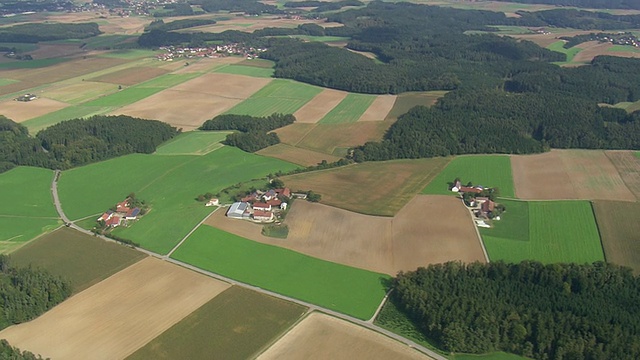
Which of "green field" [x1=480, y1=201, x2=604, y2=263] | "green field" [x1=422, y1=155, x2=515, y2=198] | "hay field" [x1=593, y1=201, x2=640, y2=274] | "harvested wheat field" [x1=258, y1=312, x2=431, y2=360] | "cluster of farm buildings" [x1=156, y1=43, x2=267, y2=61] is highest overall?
"cluster of farm buildings" [x1=156, y1=43, x2=267, y2=61]

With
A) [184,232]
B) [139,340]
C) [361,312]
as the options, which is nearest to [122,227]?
[184,232]

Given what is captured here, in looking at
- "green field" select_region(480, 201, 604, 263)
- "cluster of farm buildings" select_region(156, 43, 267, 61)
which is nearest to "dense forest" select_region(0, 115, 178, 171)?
"green field" select_region(480, 201, 604, 263)

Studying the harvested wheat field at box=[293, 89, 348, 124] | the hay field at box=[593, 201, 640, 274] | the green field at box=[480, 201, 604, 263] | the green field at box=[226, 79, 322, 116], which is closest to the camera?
the hay field at box=[593, 201, 640, 274]

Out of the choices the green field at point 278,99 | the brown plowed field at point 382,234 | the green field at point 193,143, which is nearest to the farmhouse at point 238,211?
the brown plowed field at point 382,234

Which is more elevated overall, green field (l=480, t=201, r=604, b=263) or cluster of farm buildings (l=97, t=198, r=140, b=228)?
green field (l=480, t=201, r=604, b=263)

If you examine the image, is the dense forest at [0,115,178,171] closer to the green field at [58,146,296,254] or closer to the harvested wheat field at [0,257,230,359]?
the green field at [58,146,296,254]

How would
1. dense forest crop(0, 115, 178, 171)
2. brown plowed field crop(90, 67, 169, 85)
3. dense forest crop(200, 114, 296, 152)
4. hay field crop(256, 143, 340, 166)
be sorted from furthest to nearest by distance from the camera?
brown plowed field crop(90, 67, 169, 85), dense forest crop(200, 114, 296, 152), dense forest crop(0, 115, 178, 171), hay field crop(256, 143, 340, 166)

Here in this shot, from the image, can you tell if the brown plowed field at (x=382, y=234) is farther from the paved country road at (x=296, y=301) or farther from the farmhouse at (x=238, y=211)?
the paved country road at (x=296, y=301)
